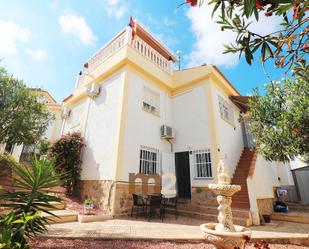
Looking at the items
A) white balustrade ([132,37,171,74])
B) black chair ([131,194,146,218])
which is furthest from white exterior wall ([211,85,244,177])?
black chair ([131,194,146,218])

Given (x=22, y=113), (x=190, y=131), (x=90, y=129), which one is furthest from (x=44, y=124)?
(x=190, y=131)

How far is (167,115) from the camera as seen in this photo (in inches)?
435

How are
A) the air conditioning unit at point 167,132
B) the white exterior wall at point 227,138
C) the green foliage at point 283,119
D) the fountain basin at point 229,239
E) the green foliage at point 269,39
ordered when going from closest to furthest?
the green foliage at point 269,39 → the fountain basin at point 229,239 → the green foliage at point 283,119 → the white exterior wall at point 227,138 → the air conditioning unit at point 167,132

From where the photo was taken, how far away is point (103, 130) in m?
9.10

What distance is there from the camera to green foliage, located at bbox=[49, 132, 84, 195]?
30.1ft

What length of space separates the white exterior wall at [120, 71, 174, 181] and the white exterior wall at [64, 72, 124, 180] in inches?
21.0

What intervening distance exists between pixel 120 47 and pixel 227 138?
335 inches

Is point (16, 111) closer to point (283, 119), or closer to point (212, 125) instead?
point (212, 125)

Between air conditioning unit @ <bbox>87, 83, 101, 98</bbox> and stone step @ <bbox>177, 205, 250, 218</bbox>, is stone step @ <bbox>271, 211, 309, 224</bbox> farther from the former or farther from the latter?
air conditioning unit @ <bbox>87, 83, 101, 98</bbox>

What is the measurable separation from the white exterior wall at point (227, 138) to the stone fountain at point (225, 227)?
5.23 metres

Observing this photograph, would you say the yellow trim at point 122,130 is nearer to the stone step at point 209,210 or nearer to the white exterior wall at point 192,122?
the stone step at point 209,210

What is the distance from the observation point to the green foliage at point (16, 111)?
22.1 ft

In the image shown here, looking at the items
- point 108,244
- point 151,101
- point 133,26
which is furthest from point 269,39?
point 133,26

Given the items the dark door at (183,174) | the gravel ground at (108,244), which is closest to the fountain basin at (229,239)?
the gravel ground at (108,244)
